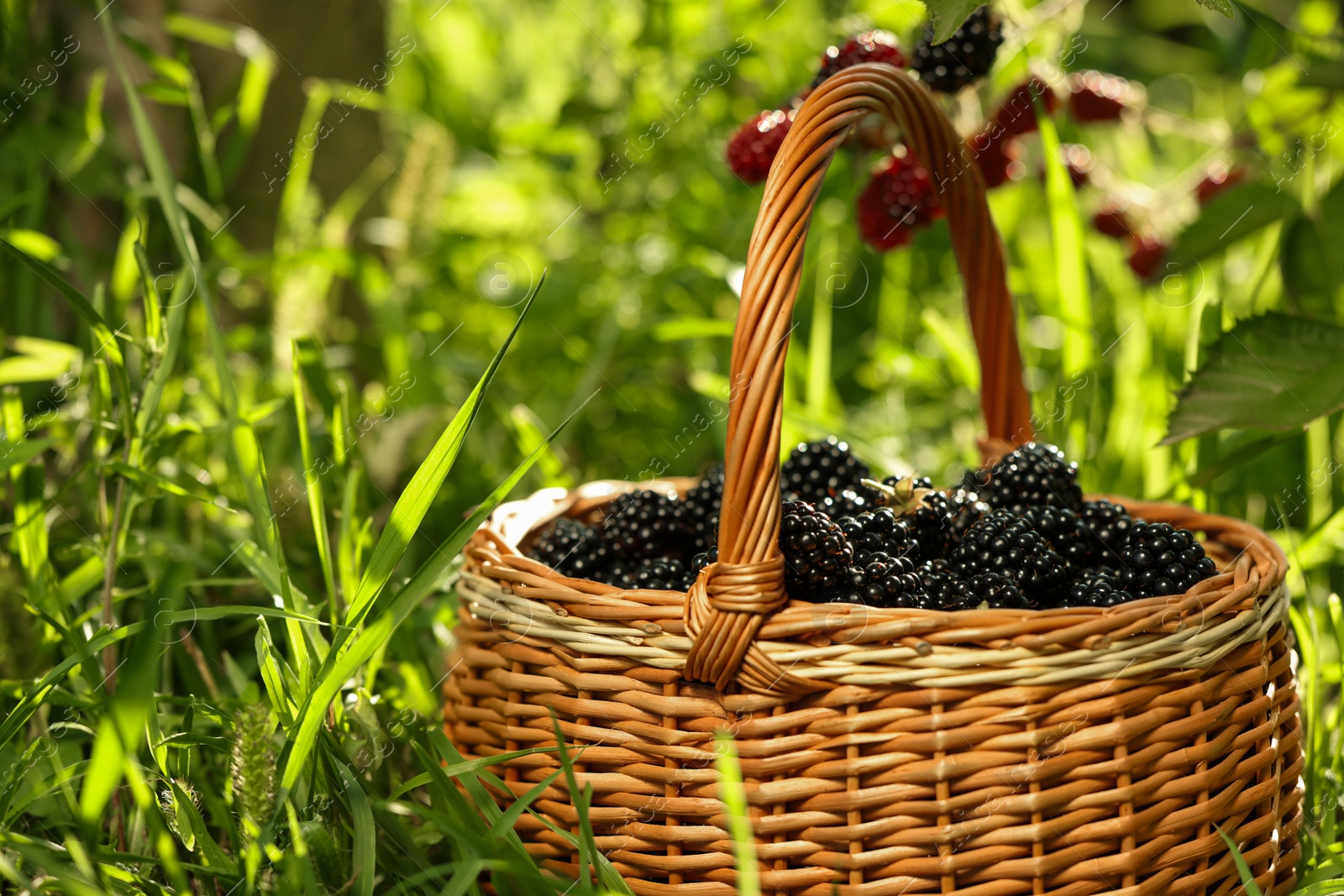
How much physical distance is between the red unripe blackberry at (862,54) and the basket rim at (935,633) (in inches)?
21.9

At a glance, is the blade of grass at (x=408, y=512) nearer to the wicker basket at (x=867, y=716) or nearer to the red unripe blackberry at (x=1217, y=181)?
the wicker basket at (x=867, y=716)

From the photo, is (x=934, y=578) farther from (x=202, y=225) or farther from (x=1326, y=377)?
(x=202, y=225)

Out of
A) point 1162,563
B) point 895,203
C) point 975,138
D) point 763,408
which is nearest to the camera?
point 763,408

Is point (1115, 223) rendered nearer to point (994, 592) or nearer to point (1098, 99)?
point (1098, 99)

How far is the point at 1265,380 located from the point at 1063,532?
0.96ft

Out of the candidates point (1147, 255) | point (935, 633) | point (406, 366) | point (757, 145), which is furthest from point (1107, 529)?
point (406, 366)

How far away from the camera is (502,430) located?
1.57 meters

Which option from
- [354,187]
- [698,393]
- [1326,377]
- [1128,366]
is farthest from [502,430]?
[1326,377]

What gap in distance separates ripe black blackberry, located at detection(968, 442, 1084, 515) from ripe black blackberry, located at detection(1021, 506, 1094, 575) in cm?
4

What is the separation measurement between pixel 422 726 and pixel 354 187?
1450 mm

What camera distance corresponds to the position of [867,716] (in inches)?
24.7

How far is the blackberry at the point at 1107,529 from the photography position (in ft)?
2.66

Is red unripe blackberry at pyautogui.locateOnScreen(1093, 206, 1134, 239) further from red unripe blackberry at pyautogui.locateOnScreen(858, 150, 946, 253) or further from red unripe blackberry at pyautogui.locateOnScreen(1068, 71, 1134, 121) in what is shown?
red unripe blackberry at pyautogui.locateOnScreen(858, 150, 946, 253)

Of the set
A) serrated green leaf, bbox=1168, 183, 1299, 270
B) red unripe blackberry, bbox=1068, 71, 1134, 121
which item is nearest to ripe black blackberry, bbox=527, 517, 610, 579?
serrated green leaf, bbox=1168, 183, 1299, 270
